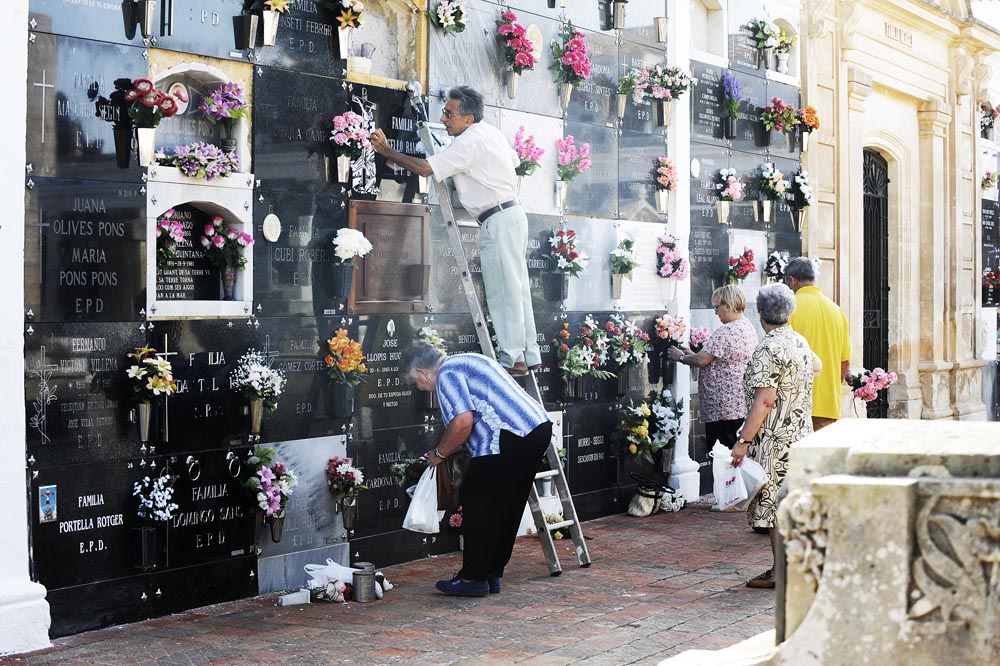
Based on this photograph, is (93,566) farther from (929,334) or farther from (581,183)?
(929,334)

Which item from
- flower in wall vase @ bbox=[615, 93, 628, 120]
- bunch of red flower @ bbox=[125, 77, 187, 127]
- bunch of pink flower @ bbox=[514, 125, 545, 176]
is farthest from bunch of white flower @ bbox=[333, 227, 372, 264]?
flower in wall vase @ bbox=[615, 93, 628, 120]

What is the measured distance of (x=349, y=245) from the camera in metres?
7.29

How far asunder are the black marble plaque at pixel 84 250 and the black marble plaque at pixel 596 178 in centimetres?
387

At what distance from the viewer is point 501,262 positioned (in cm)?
798

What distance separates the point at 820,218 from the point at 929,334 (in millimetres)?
3190

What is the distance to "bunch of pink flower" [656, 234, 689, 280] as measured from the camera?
10.3 m

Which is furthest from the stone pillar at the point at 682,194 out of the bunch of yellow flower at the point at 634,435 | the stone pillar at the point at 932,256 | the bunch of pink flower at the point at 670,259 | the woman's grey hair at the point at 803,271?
the stone pillar at the point at 932,256

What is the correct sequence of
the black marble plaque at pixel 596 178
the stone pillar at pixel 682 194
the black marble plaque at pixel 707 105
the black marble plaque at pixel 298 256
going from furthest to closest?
the black marble plaque at pixel 707 105, the stone pillar at pixel 682 194, the black marble plaque at pixel 596 178, the black marble plaque at pixel 298 256

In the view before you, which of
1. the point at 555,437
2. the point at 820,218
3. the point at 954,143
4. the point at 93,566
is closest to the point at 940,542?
the point at 93,566

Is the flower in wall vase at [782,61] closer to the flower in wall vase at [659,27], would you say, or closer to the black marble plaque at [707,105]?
the black marble plaque at [707,105]

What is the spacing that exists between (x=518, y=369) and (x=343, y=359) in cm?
126

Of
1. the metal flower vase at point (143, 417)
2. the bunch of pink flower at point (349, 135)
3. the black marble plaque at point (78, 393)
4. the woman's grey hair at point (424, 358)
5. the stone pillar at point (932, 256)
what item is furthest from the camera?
the stone pillar at point (932, 256)

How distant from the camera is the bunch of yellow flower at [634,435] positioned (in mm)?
9695

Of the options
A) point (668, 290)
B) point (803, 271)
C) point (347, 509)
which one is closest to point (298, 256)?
point (347, 509)
